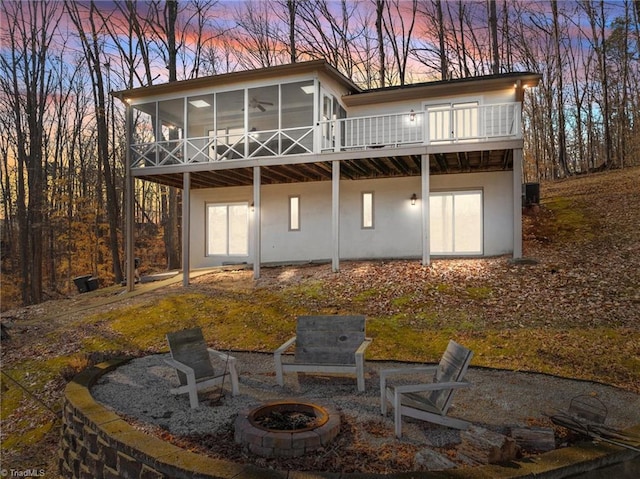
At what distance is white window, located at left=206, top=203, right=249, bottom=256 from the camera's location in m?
16.4

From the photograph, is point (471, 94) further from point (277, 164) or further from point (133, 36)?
point (133, 36)

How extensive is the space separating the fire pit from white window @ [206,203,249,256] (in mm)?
12087

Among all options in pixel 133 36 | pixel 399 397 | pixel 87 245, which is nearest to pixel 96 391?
pixel 399 397

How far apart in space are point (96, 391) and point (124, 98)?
12415 mm

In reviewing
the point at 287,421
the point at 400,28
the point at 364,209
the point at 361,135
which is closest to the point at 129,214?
the point at 364,209

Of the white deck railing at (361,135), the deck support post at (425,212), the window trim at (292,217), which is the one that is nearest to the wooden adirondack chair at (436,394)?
the deck support post at (425,212)

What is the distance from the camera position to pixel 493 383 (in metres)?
5.78

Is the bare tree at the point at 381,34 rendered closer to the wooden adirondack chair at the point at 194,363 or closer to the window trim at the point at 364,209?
the window trim at the point at 364,209

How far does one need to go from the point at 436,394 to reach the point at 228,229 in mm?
13001

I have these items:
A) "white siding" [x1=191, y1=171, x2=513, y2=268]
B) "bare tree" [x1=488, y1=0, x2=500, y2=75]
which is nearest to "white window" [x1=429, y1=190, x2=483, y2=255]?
"white siding" [x1=191, y1=171, x2=513, y2=268]

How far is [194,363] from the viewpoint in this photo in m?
5.59

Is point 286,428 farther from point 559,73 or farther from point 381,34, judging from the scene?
point 559,73

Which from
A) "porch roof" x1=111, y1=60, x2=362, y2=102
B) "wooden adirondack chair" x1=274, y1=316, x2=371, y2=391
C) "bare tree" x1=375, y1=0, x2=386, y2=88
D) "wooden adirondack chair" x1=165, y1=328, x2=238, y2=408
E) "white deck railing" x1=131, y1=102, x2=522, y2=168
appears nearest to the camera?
"wooden adirondack chair" x1=165, y1=328, x2=238, y2=408

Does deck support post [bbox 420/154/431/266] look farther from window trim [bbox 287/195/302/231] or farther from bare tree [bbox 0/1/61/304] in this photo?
bare tree [bbox 0/1/61/304]
